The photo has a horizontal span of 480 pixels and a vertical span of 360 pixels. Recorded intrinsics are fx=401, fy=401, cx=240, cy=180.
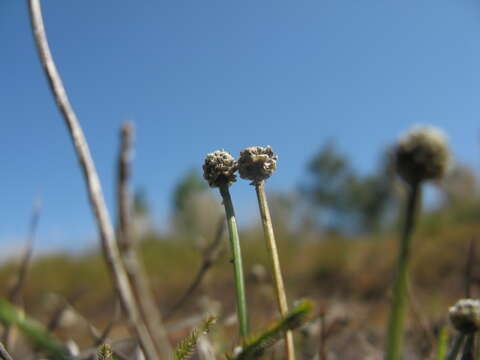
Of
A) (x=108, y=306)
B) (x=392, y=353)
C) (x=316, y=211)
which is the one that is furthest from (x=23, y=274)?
(x=316, y=211)

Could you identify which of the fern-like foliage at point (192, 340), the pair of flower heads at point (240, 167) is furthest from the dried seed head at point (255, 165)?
the fern-like foliage at point (192, 340)

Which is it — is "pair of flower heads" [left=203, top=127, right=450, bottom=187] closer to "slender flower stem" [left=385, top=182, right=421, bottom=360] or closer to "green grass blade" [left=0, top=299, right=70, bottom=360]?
"slender flower stem" [left=385, top=182, right=421, bottom=360]

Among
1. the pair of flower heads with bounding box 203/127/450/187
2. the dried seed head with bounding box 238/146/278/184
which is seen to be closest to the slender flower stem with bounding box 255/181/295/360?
the dried seed head with bounding box 238/146/278/184

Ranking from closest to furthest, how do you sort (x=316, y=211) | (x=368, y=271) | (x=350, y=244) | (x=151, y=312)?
(x=151, y=312) < (x=368, y=271) < (x=350, y=244) < (x=316, y=211)

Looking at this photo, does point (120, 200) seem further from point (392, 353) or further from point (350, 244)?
point (350, 244)

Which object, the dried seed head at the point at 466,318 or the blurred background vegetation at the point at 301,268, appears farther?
the blurred background vegetation at the point at 301,268

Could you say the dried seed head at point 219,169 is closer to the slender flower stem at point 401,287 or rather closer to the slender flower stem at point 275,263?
the slender flower stem at point 275,263

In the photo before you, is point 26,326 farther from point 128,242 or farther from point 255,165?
point 255,165
